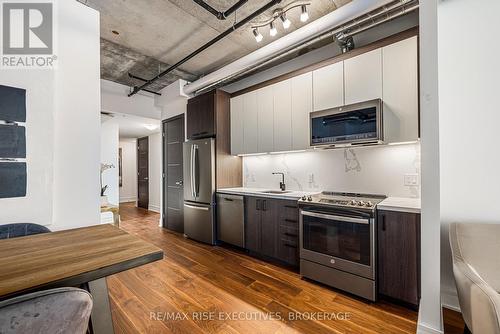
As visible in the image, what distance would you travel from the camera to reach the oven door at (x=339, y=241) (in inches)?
83.3

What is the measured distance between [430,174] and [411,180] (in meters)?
0.90

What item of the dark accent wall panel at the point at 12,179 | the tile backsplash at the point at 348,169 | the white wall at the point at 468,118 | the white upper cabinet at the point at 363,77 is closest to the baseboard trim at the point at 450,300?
the white wall at the point at 468,118

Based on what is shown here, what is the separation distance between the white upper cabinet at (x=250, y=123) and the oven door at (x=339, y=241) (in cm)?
145

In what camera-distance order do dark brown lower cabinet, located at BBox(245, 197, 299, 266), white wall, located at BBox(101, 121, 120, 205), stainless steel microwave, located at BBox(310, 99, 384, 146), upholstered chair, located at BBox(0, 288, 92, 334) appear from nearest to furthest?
upholstered chair, located at BBox(0, 288, 92, 334), stainless steel microwave, located at BBox(310, 99, 384, 146), dark brown lower cabinet, located at BBox(245, 197, 299, 266), white wall, located at BBox(101, 121, 120, 205)

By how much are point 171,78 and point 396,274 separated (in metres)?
4.93

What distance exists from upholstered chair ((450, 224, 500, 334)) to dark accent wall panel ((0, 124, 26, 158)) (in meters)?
3.11

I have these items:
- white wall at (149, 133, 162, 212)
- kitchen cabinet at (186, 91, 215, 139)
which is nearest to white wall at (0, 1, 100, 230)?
kitchen cabinet at (186, 91, 215, 139)

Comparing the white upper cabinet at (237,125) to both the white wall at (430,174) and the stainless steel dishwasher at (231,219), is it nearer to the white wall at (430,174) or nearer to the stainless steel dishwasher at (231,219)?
the stainless steel dishwasher at (231,219)

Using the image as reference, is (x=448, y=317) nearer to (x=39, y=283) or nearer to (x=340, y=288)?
(x=340, y=288)

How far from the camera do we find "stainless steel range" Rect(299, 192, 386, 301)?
211cm

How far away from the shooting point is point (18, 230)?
Result: 1.57 m

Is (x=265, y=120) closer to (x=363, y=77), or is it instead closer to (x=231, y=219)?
(x=363, y=77)

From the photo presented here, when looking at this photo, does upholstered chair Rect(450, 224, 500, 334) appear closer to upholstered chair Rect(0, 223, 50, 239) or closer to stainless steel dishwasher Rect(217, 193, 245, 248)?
stainless steel dishwasher Rect(217, 193, 245, 248)

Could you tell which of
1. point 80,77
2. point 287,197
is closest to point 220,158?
point 287,197
